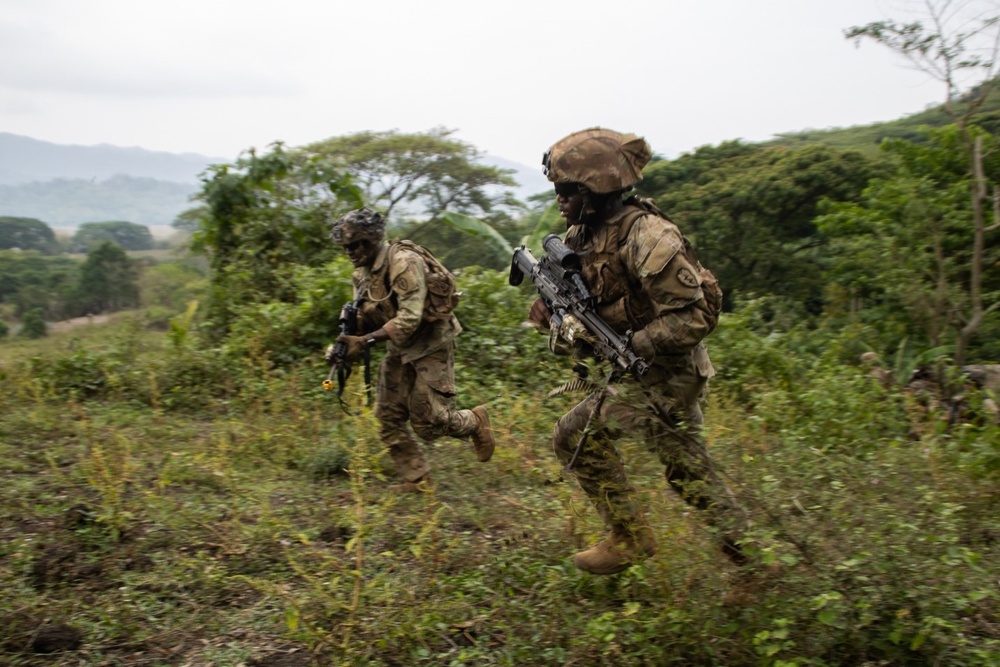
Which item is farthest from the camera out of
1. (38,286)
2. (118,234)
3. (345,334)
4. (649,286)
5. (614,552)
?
(118,234)

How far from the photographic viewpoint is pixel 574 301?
3.67 m

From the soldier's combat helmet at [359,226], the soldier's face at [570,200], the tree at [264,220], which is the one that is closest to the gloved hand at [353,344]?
the soldier's combat helmet at [359,226]

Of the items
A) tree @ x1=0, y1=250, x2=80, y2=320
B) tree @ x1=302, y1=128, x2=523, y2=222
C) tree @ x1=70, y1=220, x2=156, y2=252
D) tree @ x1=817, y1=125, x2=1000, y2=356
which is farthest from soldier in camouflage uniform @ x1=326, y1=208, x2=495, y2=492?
tree @ x1=70, y1=220, x2=156, y2=252

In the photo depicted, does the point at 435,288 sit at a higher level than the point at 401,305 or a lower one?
higher

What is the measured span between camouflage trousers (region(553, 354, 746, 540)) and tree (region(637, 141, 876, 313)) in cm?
896

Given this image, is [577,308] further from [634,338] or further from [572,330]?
[634,338]

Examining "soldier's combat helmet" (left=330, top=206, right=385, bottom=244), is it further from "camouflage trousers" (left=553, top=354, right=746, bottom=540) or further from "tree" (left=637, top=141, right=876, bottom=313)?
"tree" (left=637, top=141, right=876, bottom=313)

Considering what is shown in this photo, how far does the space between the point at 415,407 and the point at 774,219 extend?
9010 millimetres

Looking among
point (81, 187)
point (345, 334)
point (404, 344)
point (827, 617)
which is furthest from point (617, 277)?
point (81, 187)

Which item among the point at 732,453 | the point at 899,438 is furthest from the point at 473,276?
the point at 732,453

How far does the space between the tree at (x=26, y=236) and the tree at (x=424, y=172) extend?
20.1 ft

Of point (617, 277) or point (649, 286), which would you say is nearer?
point (649, 286)

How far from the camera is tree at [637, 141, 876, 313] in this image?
40.2 feet

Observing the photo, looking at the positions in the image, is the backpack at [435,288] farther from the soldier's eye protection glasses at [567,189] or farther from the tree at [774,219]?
the tree at [774,219]
